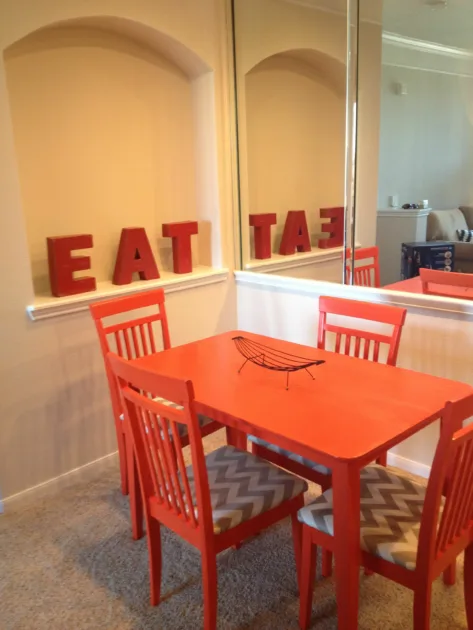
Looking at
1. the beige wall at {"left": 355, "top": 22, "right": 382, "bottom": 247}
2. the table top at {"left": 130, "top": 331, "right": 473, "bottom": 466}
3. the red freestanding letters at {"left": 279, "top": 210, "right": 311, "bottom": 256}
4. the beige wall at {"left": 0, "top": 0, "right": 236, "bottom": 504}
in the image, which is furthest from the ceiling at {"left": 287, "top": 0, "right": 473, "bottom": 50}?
the table top at {"left": 130, "top": 331, "right": 473, "bottom": 466}

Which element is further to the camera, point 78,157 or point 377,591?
point 78,157

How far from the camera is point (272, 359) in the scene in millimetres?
2045

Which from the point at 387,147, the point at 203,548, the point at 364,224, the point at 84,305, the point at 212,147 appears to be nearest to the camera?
the point at 203,548

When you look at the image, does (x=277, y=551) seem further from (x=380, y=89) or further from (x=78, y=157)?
(x=380, y=89)

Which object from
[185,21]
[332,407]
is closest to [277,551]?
[332,407]

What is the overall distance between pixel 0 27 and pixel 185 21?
99 centimetres

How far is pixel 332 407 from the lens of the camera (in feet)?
5.26

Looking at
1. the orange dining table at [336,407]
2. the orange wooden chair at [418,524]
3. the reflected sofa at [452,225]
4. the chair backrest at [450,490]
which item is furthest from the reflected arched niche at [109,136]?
the chair backrest at [450,490]

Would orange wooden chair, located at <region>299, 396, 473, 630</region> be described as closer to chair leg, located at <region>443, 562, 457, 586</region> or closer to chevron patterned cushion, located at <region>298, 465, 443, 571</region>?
chevron patterned cushion, located at <region>298, 465, 443, 571</region>

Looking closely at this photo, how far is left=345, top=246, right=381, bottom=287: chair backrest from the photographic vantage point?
299cm

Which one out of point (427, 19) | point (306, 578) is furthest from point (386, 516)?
point (427, 19)

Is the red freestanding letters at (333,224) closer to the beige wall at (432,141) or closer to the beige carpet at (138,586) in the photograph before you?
the beige wall at (432,141)

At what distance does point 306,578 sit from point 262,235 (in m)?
2.19

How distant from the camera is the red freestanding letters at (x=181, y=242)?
2.95 meters
